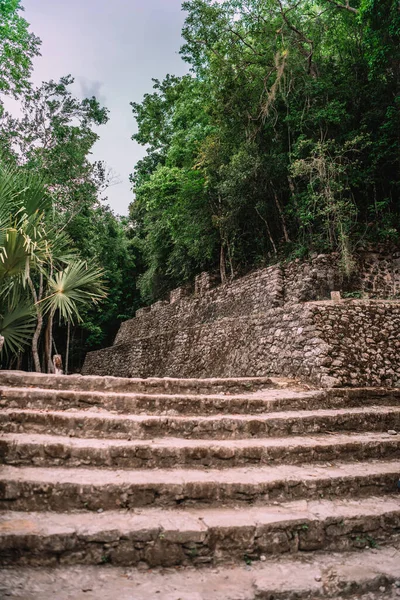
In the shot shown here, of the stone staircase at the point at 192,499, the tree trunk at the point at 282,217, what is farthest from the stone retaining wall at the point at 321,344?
the tree trunk at the point at 282,217

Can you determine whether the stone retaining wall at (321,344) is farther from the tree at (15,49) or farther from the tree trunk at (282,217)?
the tree at (15,49)

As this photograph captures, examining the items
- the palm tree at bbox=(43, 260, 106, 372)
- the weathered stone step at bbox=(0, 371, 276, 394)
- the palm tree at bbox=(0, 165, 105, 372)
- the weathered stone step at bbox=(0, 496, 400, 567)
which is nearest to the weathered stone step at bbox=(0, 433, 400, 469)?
the weathered stone step at bbox=(0, 496, 400, 567)

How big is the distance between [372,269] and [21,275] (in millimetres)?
8476

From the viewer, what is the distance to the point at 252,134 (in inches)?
455

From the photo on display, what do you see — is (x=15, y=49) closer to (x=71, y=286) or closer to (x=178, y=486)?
(x=71, y=286)

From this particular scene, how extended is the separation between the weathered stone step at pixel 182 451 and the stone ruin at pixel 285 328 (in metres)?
1.97

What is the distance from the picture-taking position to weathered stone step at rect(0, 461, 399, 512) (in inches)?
104

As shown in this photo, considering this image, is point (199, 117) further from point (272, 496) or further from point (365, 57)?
point (272, 496)

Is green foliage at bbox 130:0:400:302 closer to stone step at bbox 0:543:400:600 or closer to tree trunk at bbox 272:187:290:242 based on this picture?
tree trunk at bbox 272:187:290:242

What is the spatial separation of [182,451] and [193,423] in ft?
1.71

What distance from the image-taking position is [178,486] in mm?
2824

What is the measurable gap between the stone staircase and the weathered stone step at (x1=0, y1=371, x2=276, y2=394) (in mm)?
565

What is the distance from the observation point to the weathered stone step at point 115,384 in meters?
4.58

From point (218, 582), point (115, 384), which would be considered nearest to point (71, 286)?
point (115, 384)
